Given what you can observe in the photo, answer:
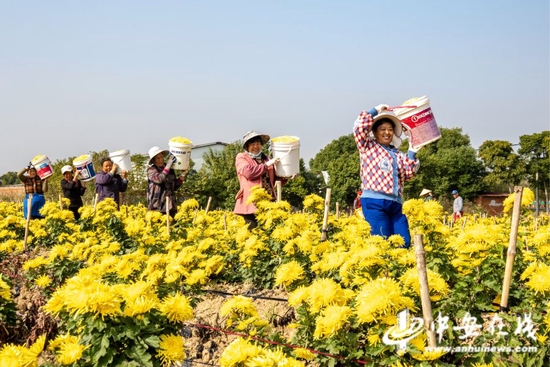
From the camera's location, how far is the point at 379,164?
184 inches

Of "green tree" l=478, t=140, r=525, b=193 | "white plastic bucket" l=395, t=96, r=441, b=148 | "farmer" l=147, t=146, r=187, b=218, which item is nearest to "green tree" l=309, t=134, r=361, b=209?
"green tree" l=478, t=140, r=525, b=193

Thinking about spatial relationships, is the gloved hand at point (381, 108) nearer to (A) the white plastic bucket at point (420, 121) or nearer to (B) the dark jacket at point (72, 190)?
(A) the white plastic bucket at point (420, 121)

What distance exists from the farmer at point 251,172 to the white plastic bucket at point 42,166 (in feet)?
16.5

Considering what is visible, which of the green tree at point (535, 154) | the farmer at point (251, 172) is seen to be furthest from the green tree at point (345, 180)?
the farmer at point (251, 172)

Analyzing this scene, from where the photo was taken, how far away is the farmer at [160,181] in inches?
282

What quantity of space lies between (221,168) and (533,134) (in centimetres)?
2548

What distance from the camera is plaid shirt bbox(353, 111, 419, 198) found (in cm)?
464

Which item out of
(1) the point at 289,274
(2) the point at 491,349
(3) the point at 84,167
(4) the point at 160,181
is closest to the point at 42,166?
(3) the point at 84,167

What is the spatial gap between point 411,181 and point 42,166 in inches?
1302

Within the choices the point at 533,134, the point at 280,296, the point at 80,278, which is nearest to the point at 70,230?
the point at 280,296

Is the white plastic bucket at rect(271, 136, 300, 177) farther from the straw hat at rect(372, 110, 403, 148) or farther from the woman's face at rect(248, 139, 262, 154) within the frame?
the straw hat at rect(372, 110, 403, 148)

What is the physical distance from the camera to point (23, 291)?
5172 mm

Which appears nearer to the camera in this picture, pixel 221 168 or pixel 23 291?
pixel 23 291

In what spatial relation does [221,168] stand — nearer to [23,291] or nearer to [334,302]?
[23,291]
